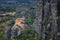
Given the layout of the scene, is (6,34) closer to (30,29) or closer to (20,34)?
(20,34)

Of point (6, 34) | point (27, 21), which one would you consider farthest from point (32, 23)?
point (6, 34)

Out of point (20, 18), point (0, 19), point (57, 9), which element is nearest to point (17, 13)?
point (20, 18)

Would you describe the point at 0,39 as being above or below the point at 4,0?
below

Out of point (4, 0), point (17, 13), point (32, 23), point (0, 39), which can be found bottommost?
point (0, 39)

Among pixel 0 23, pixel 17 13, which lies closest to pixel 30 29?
pixel 17 13

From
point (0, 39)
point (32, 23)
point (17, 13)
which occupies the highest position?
point (17, 13)

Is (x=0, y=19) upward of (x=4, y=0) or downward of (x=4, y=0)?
downward

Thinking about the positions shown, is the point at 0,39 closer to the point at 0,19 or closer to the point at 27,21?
the point at 0,19
